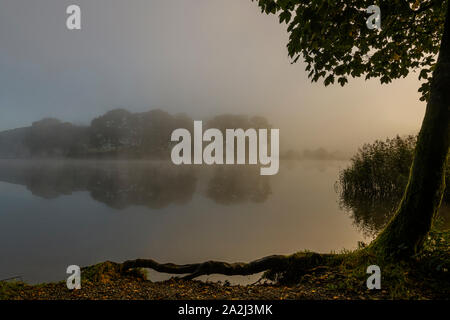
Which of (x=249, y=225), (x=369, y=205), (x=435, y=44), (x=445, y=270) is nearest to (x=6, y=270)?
(x=249, y=225)

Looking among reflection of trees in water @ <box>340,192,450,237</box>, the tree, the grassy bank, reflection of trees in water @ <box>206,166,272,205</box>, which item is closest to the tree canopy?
the tree

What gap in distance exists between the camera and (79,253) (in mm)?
12789

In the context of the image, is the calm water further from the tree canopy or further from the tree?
the tree canopy

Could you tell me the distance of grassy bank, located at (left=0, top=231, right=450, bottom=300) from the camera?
362 centimetres

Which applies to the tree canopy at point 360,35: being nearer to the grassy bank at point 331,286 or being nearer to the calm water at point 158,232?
the grassy bank at point 331,286

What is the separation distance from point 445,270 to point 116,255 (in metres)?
13.4

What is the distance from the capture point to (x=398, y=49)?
6.21 meters

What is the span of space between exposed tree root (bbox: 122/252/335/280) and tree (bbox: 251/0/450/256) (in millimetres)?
1416

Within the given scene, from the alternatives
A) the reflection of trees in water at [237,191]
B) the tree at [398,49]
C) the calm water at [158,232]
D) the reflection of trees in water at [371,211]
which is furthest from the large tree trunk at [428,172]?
the reflection of trees in water at [237,191]

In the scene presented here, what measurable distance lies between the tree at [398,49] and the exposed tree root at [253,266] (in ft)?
4.65

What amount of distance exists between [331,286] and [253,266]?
2.23 m

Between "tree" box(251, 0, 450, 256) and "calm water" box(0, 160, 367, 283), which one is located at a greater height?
Result: "tree" box(251, 0, 450, 256)

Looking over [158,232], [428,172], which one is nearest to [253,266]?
[428,172]

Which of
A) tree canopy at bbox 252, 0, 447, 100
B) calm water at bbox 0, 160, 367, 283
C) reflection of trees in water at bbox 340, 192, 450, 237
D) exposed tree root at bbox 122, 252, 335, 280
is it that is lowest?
calm water at bbox 0, 160, 367, 283
